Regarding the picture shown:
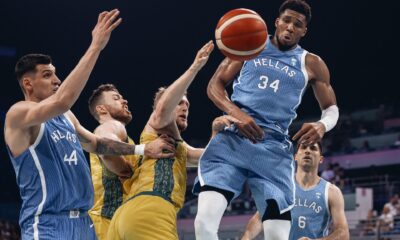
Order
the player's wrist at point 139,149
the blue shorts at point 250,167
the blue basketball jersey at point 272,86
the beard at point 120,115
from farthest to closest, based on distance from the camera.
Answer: the beard at point 120,115 → the player's wrist at point 139,149 → the blue basketball jersey at point 272,86 → the blue shorts at point 250,167

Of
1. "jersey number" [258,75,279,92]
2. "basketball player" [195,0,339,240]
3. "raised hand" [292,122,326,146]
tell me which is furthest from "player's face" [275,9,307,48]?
"raised hand" [292,122,326,146]

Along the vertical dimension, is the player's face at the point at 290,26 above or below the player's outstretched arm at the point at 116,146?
above

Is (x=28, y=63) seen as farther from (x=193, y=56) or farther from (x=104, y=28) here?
(x=193, y=56)

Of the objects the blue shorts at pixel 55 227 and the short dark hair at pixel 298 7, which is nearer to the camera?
the blue shorts at pixel 55 227

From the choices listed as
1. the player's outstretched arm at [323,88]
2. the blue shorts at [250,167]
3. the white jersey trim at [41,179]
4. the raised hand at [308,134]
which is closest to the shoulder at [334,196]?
the player's outstretched arm at [323,88]

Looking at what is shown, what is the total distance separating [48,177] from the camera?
4.18 m

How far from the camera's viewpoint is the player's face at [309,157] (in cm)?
642

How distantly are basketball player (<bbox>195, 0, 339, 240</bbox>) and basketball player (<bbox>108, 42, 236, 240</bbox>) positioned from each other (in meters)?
0.20

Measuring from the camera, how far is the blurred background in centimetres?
1864

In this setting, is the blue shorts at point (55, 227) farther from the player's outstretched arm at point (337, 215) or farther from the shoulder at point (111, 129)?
the player's outstretched arm at point (337, 215)

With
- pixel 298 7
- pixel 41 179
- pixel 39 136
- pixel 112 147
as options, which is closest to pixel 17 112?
pixel 39 136

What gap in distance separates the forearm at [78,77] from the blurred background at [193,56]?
12842 millimetres

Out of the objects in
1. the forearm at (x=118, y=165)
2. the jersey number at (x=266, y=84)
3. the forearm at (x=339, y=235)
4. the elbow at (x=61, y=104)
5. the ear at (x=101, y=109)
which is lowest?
the forearm at (x=339, y=235)

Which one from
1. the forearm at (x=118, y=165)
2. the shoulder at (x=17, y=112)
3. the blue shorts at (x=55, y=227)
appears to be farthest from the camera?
the forearm at (x=118, y=165)
